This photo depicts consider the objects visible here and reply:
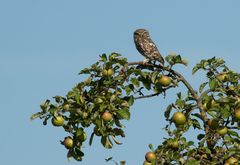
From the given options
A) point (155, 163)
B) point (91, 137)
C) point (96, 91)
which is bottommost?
point (155, 163)

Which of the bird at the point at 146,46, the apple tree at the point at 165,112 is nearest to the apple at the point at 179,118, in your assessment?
the apple tree at the point at 165,112

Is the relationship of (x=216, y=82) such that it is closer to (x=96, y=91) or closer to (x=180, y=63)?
(x=180, y=63)

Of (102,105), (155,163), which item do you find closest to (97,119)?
(102,105)

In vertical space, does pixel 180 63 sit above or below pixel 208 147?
above

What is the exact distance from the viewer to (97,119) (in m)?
8.03

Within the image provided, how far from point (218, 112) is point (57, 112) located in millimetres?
2287

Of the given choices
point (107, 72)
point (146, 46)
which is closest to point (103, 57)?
point (107, 72)

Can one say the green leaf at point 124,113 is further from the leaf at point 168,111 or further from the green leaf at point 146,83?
the leaf at point 168,111

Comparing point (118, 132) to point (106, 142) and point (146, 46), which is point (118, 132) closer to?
point (106, 142)

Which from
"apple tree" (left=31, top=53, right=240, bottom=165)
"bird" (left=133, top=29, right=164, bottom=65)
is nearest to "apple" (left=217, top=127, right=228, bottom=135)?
"apple tree" (left=31, top=53, right=240, bottom=165)

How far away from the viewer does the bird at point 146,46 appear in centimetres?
1240

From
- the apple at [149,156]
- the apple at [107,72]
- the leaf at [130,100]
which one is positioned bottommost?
the apple at [149,156]

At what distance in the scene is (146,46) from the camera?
13.2m

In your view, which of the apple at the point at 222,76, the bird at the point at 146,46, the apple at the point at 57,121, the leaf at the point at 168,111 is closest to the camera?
the apple at the point at 57,121
